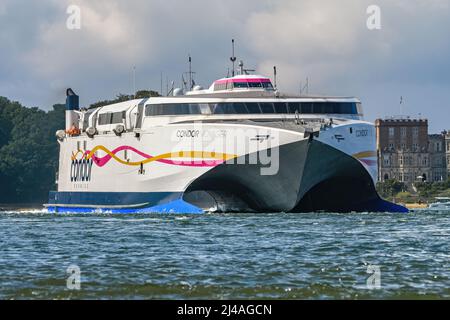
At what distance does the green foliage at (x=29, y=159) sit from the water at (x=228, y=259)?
10831 cm

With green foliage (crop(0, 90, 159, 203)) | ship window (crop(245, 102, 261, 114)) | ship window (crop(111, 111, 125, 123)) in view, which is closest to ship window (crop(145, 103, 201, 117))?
ship window (crop(245, 102, 261, 114))

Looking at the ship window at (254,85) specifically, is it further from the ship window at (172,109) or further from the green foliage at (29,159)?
the green foliage at (29,159)

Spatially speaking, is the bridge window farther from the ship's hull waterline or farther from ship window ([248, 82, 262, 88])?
ship window ([248, 82, 262, 88])

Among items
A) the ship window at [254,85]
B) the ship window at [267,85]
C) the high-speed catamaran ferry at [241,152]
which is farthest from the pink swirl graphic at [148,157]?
the ship window at [267,85]

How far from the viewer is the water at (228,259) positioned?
3653 cm

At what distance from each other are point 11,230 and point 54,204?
3828 centimetres

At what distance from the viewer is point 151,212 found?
8356cm

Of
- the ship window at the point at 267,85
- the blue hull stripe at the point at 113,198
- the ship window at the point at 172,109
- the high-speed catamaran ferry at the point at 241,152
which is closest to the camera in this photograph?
the high-speed catamaran ferry at the point at 241,152

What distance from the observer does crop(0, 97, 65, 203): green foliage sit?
177625 millimetres

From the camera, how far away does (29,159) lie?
18288cm

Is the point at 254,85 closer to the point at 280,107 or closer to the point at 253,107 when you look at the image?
the point at 280,107

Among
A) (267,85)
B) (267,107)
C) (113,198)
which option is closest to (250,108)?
(267,107)
